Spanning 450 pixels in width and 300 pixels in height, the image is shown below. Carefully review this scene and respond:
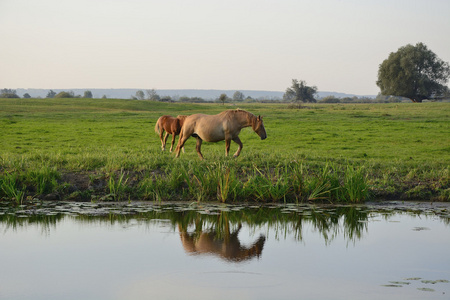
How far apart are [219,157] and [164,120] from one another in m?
4.42

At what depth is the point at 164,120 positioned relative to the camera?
66.3ft

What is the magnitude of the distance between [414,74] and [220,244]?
297 feet

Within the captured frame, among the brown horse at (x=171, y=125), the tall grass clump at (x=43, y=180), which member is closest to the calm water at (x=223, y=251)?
the tall grass clump at (x=43, y=180)

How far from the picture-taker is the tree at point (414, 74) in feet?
308

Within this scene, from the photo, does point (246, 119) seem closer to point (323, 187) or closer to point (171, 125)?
point (323, 187)

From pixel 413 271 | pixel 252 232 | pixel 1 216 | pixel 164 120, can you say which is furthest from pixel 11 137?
pixel 413 271

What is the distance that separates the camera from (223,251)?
963 cm

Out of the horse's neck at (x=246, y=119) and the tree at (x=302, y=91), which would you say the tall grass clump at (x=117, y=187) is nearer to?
the horse's neck at (x=246, y=119)

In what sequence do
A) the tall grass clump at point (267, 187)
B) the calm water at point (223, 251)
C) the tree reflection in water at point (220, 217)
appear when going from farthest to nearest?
1. the tall grass clump at point (267, 187)
2. the tree reflection in water at point (220, 217)
3. the calm water at point (223, 251)

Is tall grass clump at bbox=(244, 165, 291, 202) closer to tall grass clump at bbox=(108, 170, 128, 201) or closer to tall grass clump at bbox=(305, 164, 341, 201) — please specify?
tall grass clump at bbox=(305, 164, 341, 201)

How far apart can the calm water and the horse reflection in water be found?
0.02 metres

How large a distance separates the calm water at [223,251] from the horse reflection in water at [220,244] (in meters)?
0.02

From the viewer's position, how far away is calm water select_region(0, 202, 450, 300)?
25.0 feet

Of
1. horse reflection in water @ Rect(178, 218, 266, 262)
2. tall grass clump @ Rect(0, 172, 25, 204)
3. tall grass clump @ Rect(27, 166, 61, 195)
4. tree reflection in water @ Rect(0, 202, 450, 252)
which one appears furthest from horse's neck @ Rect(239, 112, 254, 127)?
tall grass clump @ Rect(0, 172, 25, 204)
